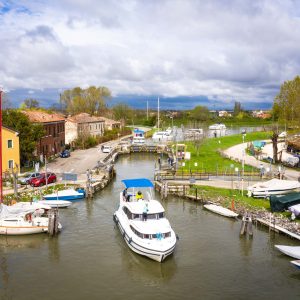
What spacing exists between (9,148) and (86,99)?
8050 cm

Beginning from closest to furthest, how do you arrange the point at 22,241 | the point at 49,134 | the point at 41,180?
the point at 22,241 < the point at 41,180 < the point at 49,134

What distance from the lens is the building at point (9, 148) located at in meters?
50.6

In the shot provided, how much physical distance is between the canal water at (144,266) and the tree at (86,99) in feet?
314

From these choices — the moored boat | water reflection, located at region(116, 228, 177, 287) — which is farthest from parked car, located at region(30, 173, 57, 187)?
water reflection, located at region(116, 228, 177, 287)

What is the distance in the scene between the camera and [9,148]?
51000 mm

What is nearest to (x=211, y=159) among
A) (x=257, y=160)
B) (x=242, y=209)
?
(x=257, y=160)

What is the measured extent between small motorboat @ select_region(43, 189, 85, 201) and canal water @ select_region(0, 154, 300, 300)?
5089 mm

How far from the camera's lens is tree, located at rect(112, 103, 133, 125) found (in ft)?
483

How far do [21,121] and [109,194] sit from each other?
17.3 metres

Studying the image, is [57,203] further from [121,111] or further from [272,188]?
[121,111]

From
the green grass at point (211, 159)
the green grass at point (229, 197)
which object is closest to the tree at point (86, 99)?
the green grass at point (211, 159)

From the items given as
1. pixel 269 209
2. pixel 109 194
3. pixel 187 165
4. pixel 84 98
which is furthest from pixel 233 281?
pixel 84 98

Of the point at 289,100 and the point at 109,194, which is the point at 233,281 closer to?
the point at 109,194

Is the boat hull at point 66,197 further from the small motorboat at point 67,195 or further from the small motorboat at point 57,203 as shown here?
the small motorboat at point 57,203
